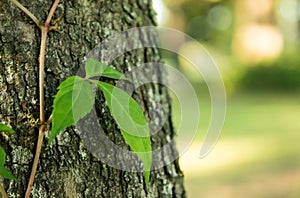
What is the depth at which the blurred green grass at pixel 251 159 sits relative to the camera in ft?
17.6

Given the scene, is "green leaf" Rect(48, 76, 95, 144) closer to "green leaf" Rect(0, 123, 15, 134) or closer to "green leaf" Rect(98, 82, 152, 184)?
"green leaf" Rect(98, 82, 152, 184)

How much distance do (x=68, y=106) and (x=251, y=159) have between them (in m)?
5.97

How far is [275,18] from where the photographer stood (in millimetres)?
Result: 17031

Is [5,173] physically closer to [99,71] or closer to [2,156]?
[2,156]

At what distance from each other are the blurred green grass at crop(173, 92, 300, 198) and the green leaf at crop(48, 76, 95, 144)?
14.0 feet

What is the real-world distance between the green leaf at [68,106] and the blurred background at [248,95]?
Answer: 0.63 meters

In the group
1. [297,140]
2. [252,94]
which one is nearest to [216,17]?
[252,94]

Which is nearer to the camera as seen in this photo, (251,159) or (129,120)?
(129,120)

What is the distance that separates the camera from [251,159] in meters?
6.81

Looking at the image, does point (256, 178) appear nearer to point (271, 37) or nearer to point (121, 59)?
point (121, 59)

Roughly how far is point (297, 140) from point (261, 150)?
2.42 feet

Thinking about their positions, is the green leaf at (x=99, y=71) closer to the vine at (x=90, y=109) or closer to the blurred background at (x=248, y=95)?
the vine at (x=90, y=109)

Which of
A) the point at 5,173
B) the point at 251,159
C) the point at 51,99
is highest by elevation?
the point at 251,159

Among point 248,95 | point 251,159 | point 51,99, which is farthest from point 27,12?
point 248,95
